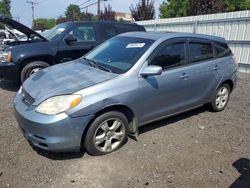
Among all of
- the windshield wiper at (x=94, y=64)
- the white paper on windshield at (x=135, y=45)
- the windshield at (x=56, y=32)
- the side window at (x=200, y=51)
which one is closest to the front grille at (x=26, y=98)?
the windshield wiper at (x=94, y=64)

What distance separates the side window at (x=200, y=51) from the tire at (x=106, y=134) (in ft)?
6.05

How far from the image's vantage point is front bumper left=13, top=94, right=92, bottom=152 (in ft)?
11.1

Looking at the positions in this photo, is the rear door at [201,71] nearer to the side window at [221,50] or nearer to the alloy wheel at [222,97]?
the side window at [221,50]

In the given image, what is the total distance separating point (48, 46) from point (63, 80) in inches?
137

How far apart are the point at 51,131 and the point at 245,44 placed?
30.5ft

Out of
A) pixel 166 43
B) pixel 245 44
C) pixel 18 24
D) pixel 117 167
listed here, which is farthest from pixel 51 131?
pixel 245 44

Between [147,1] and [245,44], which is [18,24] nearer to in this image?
[245,44]

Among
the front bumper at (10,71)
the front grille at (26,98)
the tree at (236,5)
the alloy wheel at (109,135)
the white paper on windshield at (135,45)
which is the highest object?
the tree at (236,5)

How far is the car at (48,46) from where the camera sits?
6789 mm

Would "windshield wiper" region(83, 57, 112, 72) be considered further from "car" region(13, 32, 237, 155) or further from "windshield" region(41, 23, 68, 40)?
"windshield" region(41, 23, 68, 40)

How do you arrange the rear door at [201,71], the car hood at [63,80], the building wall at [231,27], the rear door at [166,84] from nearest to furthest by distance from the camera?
the car hood at [63,80]
the rear door at [166,84]
the rear door at [201,71]
the building wall at [231,27]

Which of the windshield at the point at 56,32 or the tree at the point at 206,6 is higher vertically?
the tree at the point at 206,6

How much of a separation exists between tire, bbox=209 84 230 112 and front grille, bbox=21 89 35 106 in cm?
351

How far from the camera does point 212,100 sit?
5.52 m
